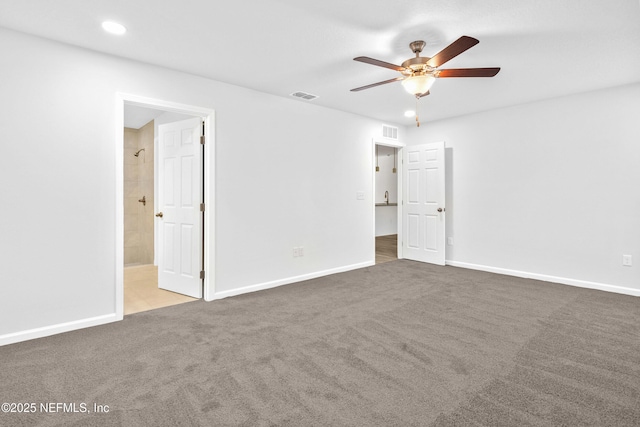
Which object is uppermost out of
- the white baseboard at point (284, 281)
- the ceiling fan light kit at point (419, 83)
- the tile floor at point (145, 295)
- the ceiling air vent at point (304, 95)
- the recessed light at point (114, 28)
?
the ceiling air vent at point (304, 95)

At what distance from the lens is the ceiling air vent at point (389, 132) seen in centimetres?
573

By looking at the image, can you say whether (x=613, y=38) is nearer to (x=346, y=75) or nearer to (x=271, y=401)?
(x=346, y=75)

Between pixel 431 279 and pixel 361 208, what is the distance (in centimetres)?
158

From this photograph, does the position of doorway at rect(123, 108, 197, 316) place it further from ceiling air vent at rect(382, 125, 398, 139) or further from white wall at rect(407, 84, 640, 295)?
white wall at rect(407, 84, 640, 295)

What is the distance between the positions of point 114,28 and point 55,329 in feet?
8.25

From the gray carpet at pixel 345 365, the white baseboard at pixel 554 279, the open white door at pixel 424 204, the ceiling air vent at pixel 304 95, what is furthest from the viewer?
the open white door at pixel 424 204

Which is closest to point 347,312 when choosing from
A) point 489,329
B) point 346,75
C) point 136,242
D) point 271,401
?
point 489,329

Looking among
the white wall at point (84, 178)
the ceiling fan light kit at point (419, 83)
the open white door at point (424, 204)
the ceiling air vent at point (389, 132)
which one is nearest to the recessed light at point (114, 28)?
the white wall at point (84, 178)

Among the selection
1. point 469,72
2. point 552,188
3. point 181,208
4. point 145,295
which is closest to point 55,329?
point 145,295

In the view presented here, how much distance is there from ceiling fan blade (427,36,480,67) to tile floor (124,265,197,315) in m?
3.42

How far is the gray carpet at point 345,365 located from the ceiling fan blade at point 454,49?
218 centimetres

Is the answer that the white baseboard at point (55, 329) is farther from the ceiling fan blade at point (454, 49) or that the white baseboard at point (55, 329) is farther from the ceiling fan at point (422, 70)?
the ceiling fan blade at point (454, 49)

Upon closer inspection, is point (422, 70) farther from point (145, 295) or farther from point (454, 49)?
point (145, 295)

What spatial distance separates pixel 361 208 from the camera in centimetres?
538
